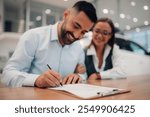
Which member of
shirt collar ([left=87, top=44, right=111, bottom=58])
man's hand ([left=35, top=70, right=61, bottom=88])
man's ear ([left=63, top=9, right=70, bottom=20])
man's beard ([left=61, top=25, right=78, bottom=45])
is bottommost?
man's hand ([left=35, top=70, right=61, bottom=88])

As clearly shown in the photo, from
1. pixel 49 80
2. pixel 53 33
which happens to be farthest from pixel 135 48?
pixel 49 80

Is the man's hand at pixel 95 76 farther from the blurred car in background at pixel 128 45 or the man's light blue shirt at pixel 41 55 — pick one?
the blurred car in background at pixel 128 45

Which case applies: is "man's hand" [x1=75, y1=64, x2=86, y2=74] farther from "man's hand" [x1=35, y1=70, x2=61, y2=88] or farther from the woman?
"man's hand" [x1=35, y1=70, x2=61, y2=88]

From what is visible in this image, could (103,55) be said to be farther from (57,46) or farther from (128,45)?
(57,46)

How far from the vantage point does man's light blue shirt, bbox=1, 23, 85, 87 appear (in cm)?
131

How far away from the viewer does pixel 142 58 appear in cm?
178

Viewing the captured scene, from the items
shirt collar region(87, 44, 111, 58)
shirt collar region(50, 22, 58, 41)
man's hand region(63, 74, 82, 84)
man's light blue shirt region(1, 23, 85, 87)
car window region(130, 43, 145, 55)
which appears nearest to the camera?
man's hand region(63, 74, 82, 84)

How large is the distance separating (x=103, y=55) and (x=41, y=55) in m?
0.49

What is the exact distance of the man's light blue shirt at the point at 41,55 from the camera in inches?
51.6

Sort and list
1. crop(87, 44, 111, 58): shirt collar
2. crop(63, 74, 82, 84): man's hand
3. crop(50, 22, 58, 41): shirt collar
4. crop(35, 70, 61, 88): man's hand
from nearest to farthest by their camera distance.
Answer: crop(35, 70, 61, 88): man's hand
crop(63, 74, 82, 84): man's hand
crop(50, 22, 58, 41): shirt collar
crop(87, 44, 111, 58): shirt collar

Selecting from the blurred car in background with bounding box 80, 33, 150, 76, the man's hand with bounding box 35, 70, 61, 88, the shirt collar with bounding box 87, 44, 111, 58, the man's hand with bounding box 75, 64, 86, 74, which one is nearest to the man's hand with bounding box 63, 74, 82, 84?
the man's hand with bounding box 35, 70, 61, 88

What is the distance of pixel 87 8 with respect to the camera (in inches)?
60.0

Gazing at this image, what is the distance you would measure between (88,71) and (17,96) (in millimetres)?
772

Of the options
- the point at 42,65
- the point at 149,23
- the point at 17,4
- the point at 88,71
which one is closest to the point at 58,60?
the point at 42,65
